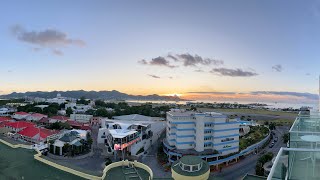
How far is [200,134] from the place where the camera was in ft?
88.8

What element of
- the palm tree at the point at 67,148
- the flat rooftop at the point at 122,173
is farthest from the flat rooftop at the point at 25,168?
the palm tree at the point at 67,148

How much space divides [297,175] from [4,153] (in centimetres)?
1858

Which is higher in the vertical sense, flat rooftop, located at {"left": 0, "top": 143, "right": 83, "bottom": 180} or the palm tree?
flat rooftop, located at {"left": 0, "top": 143, "right": 83, "bottom": 180}

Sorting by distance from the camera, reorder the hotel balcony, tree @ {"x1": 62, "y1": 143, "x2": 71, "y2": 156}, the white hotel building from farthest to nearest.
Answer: tree @ {"x1": 62, "y1": 143, "x2": 71, "y2": 156}
the white hotel building
the hotel balcony

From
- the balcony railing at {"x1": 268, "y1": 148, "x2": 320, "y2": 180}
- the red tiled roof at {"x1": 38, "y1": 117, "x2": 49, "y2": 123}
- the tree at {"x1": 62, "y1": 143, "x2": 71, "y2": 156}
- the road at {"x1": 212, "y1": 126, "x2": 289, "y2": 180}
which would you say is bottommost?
the road at {"x1": 212, "y1": 126, "x2": 289, "y2": 180}

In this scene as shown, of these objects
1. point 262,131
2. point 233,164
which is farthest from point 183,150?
point 262,131

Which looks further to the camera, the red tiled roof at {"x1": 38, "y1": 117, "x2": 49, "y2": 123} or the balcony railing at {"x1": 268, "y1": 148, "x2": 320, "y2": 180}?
the red tiled roof at {"x1": 38, "y1": 117, "x2": 49, "y2": 123}

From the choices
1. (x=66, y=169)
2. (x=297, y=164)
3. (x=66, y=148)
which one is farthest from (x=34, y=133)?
(x=297, y=164)

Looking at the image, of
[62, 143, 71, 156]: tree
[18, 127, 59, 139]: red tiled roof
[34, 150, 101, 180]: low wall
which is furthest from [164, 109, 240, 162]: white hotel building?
[18, 127, 59, 139]: red tiled roof

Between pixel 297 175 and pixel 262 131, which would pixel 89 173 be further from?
pixel 262 131

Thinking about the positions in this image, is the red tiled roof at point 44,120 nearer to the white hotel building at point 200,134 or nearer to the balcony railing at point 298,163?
the white hotel building at point 200,134

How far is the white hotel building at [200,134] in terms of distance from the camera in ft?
89.0

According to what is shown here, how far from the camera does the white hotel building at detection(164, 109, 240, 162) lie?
27.1 meters

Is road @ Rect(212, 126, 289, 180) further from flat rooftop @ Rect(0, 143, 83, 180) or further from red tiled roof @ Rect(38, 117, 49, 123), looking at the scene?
red tiled roof @ Rect(38, 117, 49, 123)
